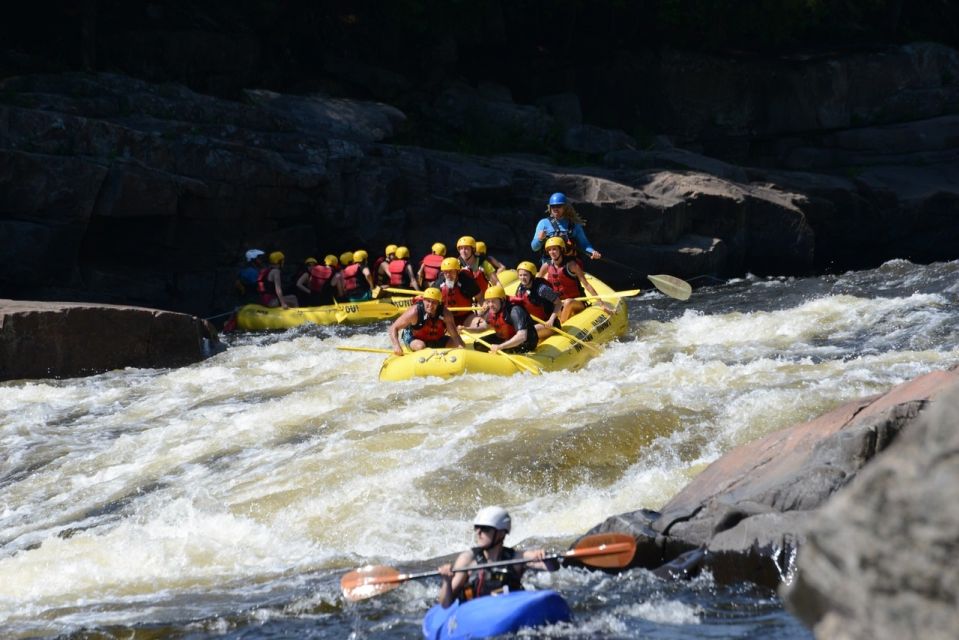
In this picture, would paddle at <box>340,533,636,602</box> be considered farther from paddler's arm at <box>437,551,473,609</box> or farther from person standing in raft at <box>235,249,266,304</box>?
person standing in raft at <box>235,249,266,304</box>

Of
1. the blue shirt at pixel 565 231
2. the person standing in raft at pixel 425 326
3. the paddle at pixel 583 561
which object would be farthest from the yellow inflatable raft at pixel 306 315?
the paddle at pixel 583 561

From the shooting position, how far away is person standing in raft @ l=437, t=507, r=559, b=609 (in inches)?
194

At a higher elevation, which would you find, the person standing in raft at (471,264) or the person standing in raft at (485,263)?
the person standing in raft at (471,264)

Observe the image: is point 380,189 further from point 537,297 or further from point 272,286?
point 537,297

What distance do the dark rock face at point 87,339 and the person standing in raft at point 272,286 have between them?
2.74 meters

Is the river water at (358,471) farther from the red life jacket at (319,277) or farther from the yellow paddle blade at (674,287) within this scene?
the red life jacket at (319,277)

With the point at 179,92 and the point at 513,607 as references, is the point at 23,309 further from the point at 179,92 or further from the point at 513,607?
the point at 513,607

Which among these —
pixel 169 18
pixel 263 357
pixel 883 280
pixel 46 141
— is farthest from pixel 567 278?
pixel 169 18

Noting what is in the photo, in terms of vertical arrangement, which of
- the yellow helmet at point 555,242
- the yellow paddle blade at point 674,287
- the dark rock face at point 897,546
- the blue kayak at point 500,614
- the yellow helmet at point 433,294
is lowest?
the blue kayak at point 500,614

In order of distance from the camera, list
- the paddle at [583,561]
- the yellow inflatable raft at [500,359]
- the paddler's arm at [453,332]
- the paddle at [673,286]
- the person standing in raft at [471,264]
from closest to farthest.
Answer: the paddle at [583,561] → the yellow inflatable raft at [500,359] → the paddler's arm at [453,332] → the person standing in raft at [471,264] → the paddle at [673,286]

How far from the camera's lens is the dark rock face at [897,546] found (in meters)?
2.14

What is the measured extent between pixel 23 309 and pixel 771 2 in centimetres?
1629

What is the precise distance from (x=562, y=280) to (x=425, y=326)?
217cm

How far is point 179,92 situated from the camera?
57.2 feet
